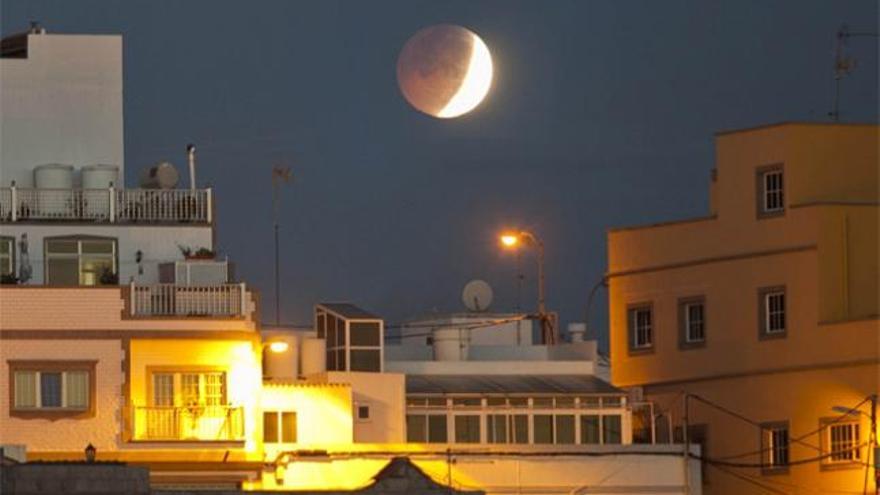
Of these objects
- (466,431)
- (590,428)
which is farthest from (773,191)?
Answer: (466,431)

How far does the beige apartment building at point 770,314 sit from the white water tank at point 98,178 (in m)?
15.5

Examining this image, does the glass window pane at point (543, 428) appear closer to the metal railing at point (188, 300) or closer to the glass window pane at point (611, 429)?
the glass window pane at point (611, 429)

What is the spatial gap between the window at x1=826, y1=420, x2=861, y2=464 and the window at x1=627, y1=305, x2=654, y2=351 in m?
8.19

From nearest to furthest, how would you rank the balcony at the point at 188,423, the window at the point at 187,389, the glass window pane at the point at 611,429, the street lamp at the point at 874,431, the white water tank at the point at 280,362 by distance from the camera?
the balcony at the point at 188,423
the window at the point at 187,389
the street lamp at the point at 874,431
the white water tank at the point at 280,362
the glass window pane at the point at 611,429

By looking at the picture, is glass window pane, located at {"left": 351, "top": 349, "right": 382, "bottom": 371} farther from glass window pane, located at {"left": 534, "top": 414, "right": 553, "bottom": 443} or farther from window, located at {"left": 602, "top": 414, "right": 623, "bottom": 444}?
window, located at {"left": 602, "top": 414, "right": 623, "bottom": 444}

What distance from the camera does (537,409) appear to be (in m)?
83.8

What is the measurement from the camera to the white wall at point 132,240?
266 feet

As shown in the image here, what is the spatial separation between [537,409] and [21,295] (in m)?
13.9

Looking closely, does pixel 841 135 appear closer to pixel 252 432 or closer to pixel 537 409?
pixel 537 409

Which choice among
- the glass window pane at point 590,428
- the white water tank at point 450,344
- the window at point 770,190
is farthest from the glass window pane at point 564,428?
the window at point 770,190

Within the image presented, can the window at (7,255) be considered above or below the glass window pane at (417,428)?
above

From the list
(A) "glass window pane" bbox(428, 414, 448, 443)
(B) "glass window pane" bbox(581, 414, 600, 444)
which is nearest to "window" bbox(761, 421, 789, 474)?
(B) "glass window pane" bbox(581, 414, 600, 444)

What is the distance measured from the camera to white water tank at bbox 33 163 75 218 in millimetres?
81625

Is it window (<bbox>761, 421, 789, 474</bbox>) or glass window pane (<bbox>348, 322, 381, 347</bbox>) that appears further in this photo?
window (<bbox>761, 421, 789, 474</bbox>)
